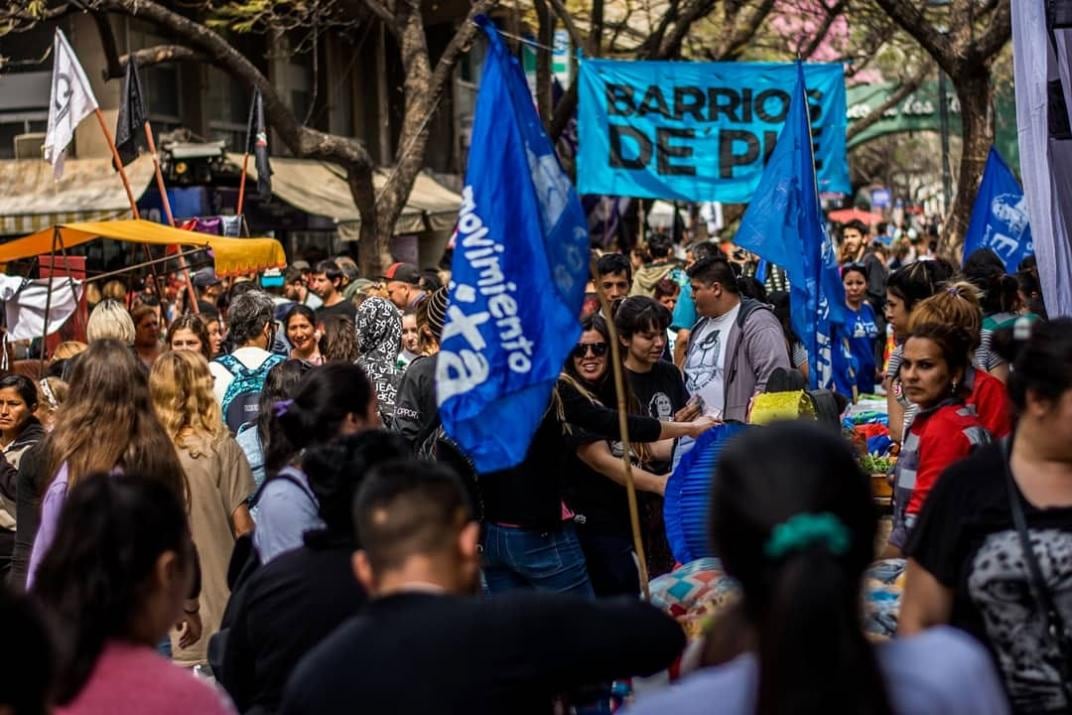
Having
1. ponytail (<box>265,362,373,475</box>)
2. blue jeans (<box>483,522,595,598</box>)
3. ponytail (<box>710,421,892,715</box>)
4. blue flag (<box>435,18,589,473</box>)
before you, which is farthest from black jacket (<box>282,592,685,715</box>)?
blue jeans (<box>483,522,595,598</box>)

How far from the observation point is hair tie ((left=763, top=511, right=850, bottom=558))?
2416mm

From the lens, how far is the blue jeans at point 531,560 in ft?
19.3

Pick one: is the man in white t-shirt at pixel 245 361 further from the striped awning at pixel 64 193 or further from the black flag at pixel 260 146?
the striped awning at pixel 64 193

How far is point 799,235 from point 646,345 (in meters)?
1.85

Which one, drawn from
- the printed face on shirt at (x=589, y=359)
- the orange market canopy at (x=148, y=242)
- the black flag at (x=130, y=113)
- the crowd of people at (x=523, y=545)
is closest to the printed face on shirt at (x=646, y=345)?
the crowd of people at (x=523, y=545)

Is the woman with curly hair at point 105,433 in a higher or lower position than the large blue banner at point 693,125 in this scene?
lower

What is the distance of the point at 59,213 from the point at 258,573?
16805 millimetres

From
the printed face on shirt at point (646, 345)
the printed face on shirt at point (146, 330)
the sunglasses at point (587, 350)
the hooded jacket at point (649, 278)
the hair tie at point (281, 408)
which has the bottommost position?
the hooded jacket at point (649, 278)

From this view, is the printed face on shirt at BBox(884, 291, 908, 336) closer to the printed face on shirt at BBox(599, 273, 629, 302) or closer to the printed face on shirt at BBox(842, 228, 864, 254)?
the printed face on shirt at BBox(599, 273, 629, 302)

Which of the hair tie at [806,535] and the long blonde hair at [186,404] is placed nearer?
the hair tie at [806,535]

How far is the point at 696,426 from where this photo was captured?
653 centimetres

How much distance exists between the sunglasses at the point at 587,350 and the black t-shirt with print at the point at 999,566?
3.18 m

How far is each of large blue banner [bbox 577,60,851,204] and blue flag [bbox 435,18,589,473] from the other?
7707 mm

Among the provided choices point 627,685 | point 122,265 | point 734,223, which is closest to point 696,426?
point 627,685
